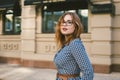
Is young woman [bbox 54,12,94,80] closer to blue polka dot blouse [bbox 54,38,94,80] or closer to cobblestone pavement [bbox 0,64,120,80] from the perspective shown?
blue polka dot blouse [bbox 54,38,94,80]

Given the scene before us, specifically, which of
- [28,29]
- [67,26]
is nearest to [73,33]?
[67,26]

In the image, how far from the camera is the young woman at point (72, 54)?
263 centimetres

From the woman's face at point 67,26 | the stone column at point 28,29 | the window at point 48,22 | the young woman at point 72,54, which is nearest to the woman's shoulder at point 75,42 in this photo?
the young woman at point 72,54

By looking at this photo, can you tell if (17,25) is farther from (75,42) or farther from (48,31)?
(75,42)

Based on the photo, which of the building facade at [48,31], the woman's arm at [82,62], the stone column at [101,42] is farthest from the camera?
the building facade at [48,31]

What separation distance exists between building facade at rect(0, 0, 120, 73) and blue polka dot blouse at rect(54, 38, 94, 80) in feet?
28.6

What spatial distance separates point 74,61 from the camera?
273 centimetres

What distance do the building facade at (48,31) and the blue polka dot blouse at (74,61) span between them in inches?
343

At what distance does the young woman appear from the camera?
2629 mm

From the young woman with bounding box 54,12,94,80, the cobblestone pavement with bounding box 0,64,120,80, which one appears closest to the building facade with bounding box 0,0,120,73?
the cobblestone pavement with bounding box 0,64,120,80

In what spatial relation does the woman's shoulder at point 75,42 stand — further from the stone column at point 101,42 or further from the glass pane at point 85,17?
the glass pane at point 85,17

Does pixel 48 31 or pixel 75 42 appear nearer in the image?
→ pixel 75 42

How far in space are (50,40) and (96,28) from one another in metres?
2.49

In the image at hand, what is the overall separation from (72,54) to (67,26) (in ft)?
0.96
